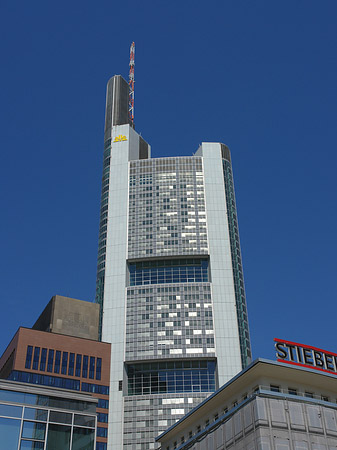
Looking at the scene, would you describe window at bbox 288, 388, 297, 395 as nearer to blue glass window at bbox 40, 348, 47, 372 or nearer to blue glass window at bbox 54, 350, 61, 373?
blue glass window at bbox 54, 350, 61, 373

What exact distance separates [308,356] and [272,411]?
1737 centimetres

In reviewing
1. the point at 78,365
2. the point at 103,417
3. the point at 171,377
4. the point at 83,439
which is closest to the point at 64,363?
the point at 78,365

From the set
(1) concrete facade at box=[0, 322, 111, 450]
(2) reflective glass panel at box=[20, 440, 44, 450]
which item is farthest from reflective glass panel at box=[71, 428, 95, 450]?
(1) concrete facade at box=[0, 322, 111, 450]

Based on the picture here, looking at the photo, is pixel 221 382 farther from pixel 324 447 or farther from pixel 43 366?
pixel 324 447

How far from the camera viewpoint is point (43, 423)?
164 ft

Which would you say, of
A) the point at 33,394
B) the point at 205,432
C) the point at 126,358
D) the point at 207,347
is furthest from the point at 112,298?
the point at 33,394

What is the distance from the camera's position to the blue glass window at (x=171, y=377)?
182500 millimetres

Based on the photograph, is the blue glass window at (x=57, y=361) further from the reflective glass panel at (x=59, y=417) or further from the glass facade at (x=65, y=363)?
the reflective glass panel at (x=59, y=417)

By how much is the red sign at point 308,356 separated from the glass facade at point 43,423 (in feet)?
122

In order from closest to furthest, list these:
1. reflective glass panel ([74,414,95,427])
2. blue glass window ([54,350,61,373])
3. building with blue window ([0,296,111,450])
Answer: reflective glass panel ([74,414,95,427]), building with blue window ([0,296,111,450]), blue glass window ([54,350,61,373])

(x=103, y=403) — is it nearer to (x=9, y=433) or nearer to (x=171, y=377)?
(x=171, y=377)

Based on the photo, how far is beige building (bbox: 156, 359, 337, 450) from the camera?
6856 cm

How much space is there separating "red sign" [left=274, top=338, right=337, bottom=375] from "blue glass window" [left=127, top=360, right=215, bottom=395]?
10134cm

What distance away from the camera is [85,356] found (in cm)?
16388
